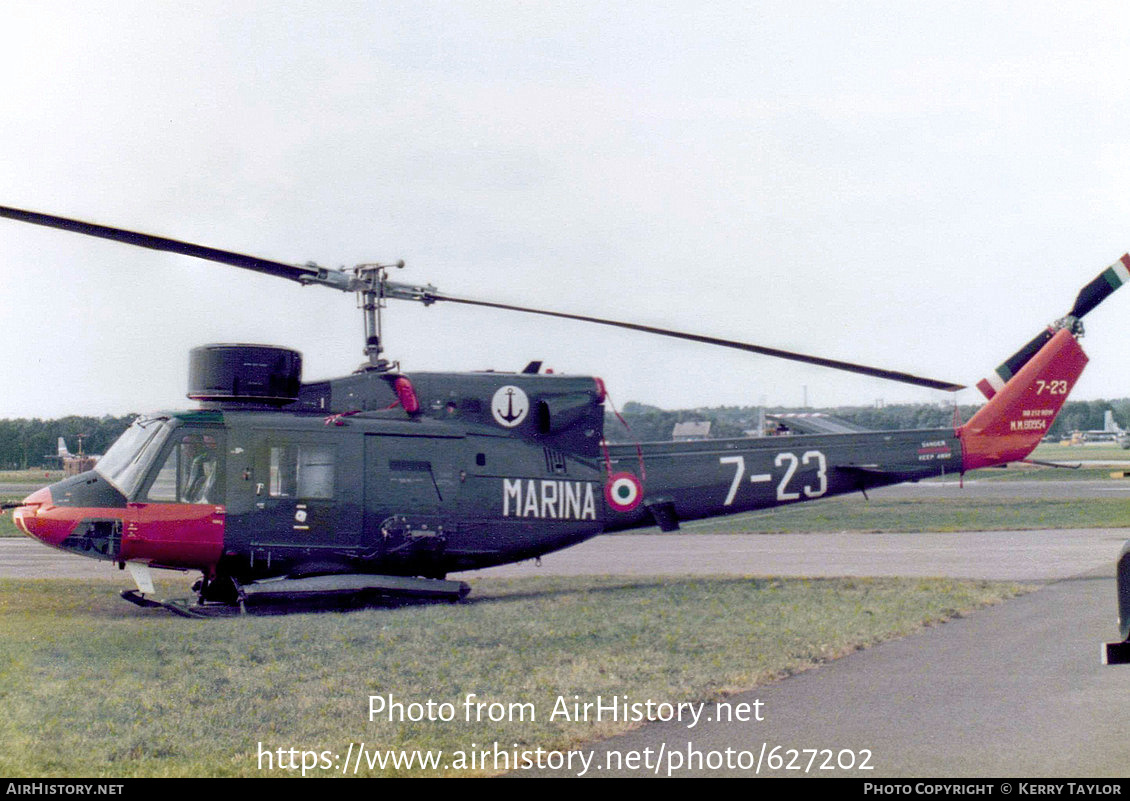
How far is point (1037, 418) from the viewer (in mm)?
16375

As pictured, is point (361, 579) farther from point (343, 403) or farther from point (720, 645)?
point (720, 645)

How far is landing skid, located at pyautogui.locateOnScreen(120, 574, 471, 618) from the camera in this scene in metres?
12.1

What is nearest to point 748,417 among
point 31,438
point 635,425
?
point 635,425

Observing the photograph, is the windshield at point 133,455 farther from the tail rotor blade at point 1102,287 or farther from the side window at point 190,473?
the tail rotor blade at point 1102,287

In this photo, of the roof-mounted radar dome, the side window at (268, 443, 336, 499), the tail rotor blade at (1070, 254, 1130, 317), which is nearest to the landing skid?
the side window at (268, 443, 336, 499)

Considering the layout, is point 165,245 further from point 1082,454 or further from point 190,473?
point 1082,454

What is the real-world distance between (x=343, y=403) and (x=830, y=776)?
8.73 m

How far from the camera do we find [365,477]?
12.8 m

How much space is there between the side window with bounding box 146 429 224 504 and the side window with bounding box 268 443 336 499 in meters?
0.65

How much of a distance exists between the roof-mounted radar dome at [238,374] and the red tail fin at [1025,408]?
10469 mm

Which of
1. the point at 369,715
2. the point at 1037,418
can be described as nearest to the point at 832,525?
the point at 1037,418

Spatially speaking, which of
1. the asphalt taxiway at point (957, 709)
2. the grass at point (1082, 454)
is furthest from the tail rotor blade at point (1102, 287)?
the grass at point (1082, 454)

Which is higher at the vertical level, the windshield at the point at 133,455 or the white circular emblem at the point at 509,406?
the white circular emblem at the point at 509,406

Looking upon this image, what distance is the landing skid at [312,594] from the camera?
12.1 meters
